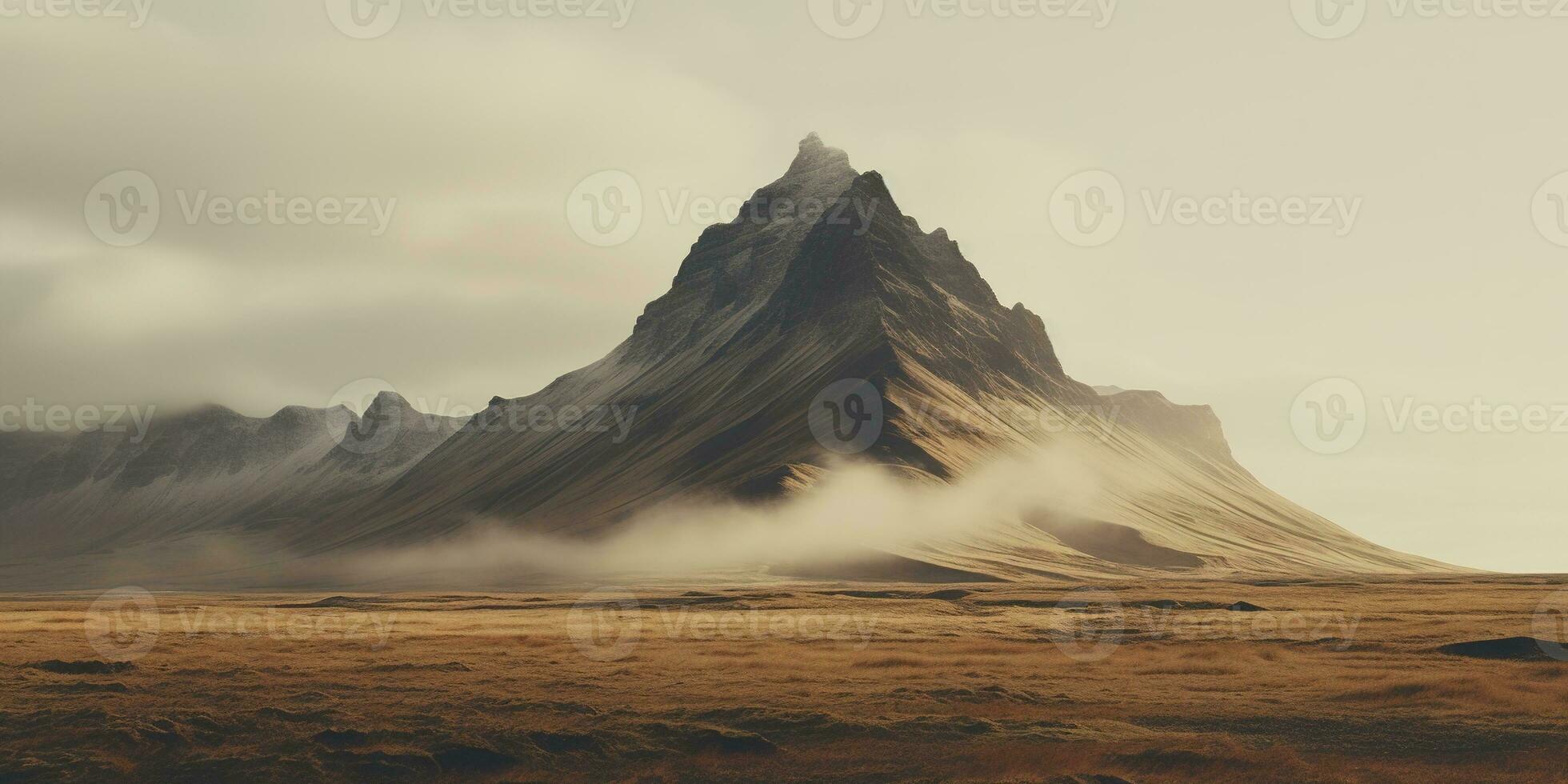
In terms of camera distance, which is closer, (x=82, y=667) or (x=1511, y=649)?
(x=82, y=667)

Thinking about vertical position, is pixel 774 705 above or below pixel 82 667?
below

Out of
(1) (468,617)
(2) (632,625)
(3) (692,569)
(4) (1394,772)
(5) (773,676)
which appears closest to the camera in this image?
(4) (1394,772)

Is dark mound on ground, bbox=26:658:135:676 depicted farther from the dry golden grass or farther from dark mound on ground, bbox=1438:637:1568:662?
dark mound on ground, bbox=1438:637:1568:662

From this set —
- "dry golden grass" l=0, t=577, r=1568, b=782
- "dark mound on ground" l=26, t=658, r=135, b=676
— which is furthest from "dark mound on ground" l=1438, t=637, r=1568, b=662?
"dark mound on ground" l=26, t=658, r=135, b=676

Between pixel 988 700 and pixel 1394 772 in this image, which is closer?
pixel 1394 772

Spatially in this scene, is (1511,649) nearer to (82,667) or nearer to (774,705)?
(774,705)

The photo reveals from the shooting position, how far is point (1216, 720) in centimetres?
4653

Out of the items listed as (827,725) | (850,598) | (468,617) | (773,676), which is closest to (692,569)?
(850,598)

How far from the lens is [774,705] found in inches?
1962

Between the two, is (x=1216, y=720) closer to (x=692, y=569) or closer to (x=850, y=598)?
(x=850, y=598)

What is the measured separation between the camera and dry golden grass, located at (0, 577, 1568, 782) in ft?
133

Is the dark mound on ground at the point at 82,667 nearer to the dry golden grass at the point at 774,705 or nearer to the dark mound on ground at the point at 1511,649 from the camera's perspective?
the dry golden grass at the point at 774,705

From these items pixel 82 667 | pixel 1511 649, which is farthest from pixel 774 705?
pixel 1511 649

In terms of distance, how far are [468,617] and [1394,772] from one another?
81768 millimetres
